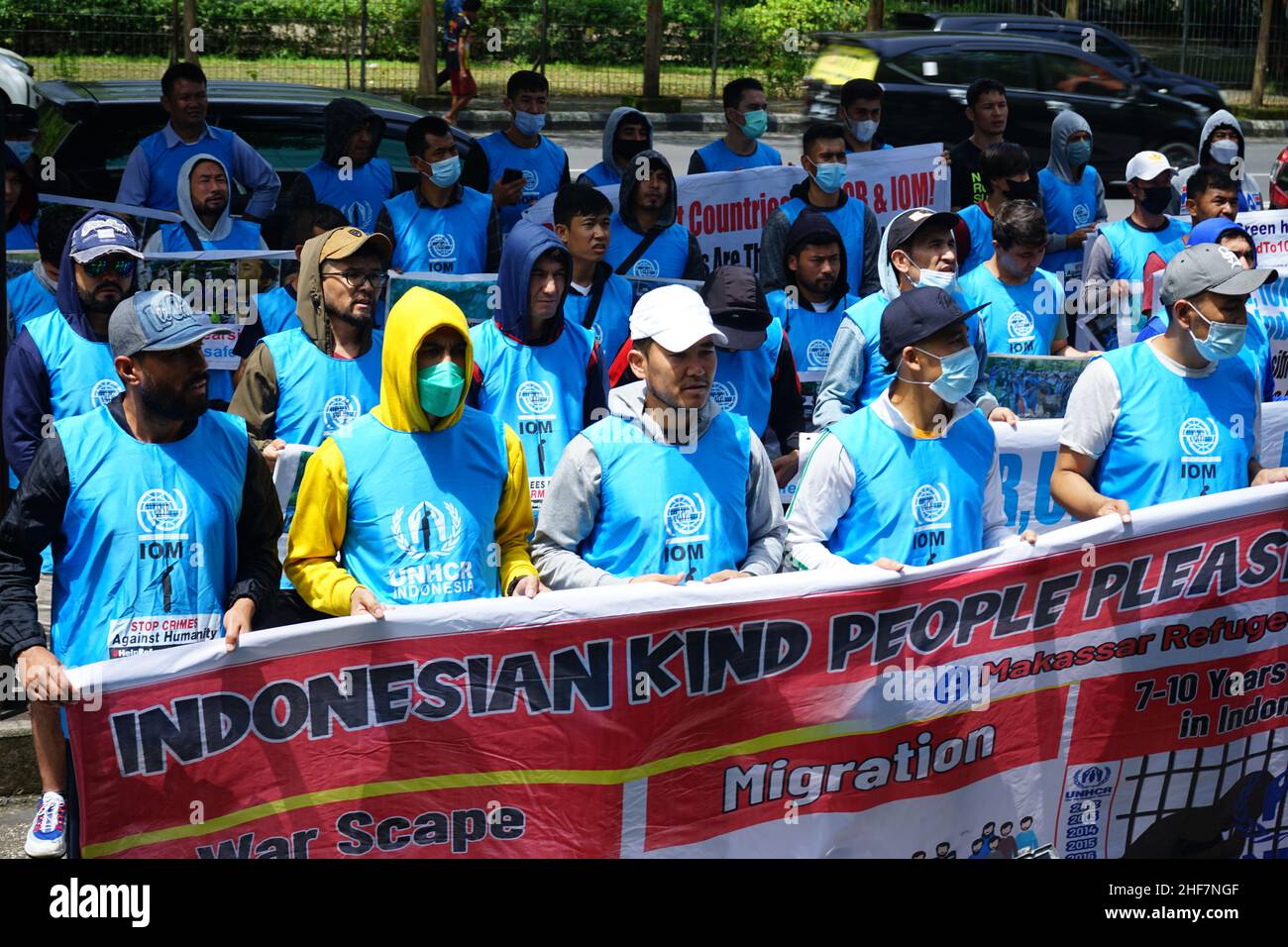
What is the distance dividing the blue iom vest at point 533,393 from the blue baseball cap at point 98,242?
1445mm

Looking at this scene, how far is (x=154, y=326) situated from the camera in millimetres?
4898

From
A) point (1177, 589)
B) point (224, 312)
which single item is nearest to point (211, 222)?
point (224, 312)

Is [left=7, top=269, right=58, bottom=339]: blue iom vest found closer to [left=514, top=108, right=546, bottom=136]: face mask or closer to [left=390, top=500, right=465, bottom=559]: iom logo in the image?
[left=390, top=500, right=465, bottom=559]: iom logo

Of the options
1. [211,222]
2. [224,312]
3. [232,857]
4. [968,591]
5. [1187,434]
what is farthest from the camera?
[211,222]

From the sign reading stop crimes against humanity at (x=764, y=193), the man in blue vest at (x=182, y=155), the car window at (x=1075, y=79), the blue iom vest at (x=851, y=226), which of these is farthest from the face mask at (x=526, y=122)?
the car window at (x=1075, y=79)

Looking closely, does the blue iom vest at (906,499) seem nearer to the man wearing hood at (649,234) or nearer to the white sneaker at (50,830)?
the white sneaker at (50,830)

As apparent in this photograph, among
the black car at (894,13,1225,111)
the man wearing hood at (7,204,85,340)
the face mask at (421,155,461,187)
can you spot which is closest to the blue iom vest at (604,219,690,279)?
the face mask at (421,155,461,187)

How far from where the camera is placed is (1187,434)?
572 cm

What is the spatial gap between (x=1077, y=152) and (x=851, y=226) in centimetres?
211

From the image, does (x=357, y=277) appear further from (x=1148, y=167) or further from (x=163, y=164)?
(x=1148, y=167)

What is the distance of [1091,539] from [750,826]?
1.38 metres

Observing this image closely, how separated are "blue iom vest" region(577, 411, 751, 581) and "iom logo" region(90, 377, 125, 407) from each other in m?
2.32

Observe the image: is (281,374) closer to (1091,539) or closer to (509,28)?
→ (1091,539)

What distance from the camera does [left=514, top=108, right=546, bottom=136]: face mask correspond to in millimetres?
11305
